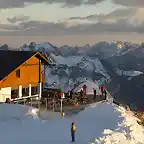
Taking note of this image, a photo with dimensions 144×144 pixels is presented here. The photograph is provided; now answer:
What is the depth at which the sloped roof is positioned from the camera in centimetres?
3531

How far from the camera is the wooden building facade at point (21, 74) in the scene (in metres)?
35.2

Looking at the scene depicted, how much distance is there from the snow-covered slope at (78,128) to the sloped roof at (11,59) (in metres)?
5.57

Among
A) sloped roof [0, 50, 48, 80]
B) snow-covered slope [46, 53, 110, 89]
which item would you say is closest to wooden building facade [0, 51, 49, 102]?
sloped roof [0, 50, 48, 80]

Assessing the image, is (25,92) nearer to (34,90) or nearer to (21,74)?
(34,90)

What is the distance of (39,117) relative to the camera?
29.2 metres

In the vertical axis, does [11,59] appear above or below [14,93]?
above

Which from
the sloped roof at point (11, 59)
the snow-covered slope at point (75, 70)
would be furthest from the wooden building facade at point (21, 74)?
the snow-covered slope at point (75, 70)

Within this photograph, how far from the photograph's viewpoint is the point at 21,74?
36656 mm

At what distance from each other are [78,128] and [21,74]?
38.4ft

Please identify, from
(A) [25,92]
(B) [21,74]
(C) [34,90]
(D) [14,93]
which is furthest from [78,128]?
(C) [34,90]

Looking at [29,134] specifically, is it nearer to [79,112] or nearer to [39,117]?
[39,117]

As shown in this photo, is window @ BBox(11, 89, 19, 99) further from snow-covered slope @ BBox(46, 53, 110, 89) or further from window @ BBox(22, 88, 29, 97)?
snow-covered slope @ BBox(46, 53, 110, 89)

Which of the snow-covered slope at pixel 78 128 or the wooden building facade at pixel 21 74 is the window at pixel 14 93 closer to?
the wooden building facade at pixel 21 74

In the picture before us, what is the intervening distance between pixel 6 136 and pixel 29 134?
4.68 ft
